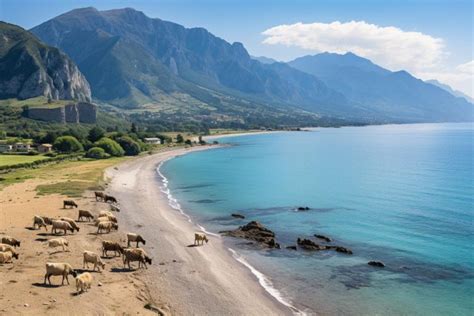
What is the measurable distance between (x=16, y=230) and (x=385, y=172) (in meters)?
104

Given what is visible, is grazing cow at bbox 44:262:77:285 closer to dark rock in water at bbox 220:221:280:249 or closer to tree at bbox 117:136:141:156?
dark rock in water at bbox 220:221:280:249

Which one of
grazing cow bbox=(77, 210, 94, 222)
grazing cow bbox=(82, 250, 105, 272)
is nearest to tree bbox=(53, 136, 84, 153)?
grazing cow bbox=(77, 210, 94, 222)

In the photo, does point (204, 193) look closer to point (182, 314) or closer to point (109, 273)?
point (109, 273)

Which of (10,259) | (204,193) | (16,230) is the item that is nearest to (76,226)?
(16,230)

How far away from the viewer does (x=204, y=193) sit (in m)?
89.9

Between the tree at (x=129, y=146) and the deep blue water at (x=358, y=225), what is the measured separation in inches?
1589

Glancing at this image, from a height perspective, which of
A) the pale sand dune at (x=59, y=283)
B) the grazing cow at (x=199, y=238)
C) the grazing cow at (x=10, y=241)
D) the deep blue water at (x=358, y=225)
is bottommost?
the deep blue water at (x=358, y=225)

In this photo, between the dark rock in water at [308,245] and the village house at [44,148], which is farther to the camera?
the village house at [44,148]

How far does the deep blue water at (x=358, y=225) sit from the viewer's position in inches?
1428

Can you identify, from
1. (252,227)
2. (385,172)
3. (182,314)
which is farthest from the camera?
(385,172)

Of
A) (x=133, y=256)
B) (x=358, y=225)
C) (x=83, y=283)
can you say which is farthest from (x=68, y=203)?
(x=358, y=225)

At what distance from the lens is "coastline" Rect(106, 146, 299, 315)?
3306 cm

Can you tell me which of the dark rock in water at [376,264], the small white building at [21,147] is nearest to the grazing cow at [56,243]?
the dark rock in water at [376,264]

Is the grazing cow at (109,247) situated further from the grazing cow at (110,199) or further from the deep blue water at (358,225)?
the grazing cow at (110,199)
